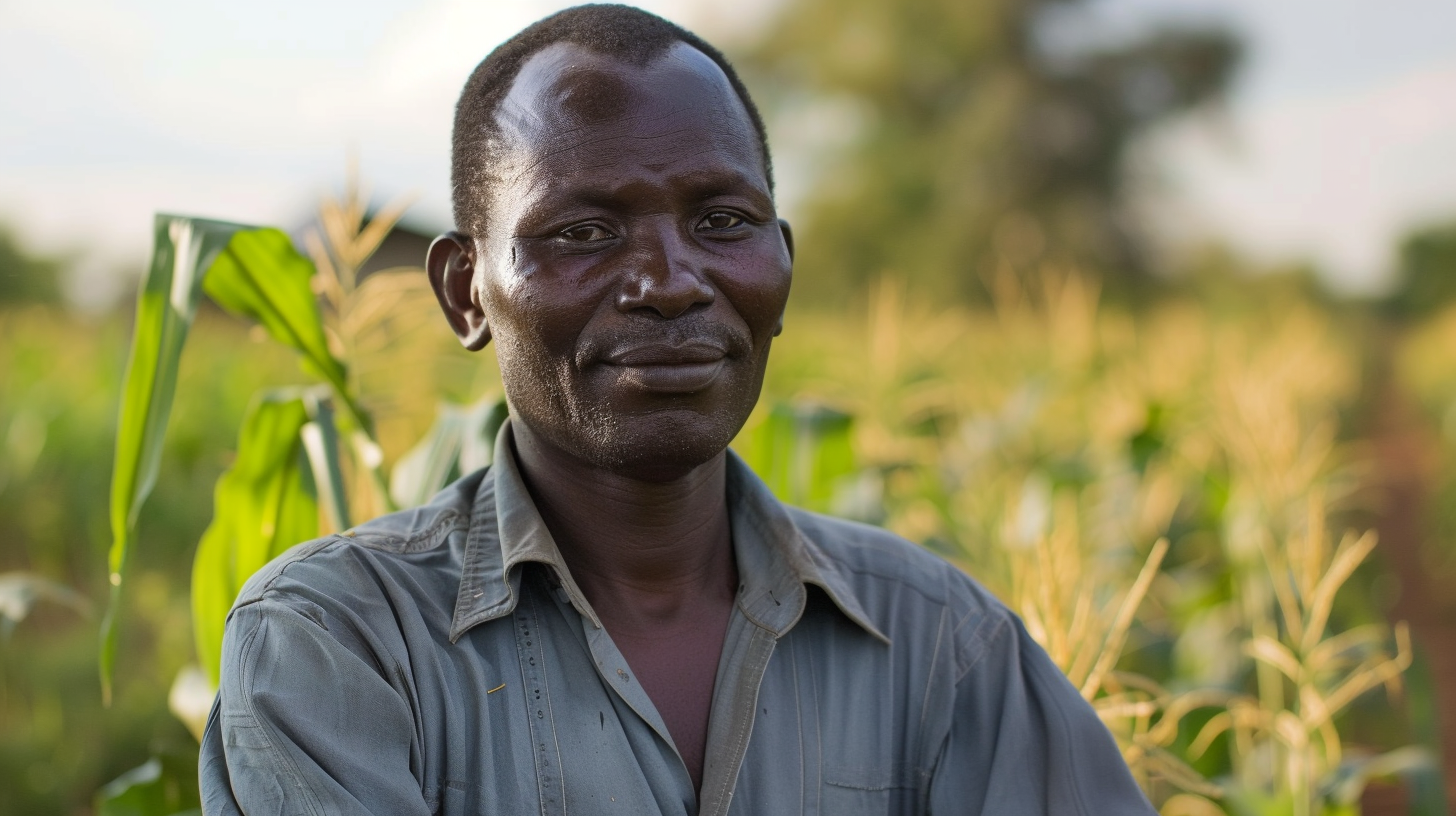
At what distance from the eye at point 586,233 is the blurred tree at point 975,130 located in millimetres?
31330

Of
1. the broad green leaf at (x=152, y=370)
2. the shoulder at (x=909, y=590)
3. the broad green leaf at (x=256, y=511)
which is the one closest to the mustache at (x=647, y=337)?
the shoulder at (x=909, y=590)

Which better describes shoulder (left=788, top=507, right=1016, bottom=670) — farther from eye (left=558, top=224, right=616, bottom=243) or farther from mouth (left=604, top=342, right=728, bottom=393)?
eye (left=558, top=224, right=616, bottom=243)

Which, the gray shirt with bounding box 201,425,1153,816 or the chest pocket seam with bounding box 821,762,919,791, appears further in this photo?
the chest pocket seam with bounding box 821,762,919,791

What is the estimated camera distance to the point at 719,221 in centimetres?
165

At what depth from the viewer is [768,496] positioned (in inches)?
73.5

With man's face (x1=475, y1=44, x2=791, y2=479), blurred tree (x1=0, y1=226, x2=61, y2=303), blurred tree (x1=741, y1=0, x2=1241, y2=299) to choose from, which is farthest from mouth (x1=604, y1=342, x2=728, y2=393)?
blurred tree (x1=741, y1=0, x2=1241, y2=299)

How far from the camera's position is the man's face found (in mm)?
1564

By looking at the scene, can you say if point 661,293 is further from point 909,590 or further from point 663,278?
point 909,590

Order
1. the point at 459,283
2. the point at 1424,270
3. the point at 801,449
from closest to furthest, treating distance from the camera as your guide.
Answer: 1. the point at 459,283
2. the point at 801,449
3. the point at 1424,270

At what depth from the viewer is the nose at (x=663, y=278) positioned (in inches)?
61.0

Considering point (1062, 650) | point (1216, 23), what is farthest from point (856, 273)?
point (1062, 650)

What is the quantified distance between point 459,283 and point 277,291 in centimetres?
45

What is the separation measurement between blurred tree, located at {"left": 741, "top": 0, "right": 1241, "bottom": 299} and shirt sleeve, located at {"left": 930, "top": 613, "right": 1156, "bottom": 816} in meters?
31.1

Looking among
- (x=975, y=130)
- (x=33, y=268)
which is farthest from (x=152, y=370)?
(x=33, y=268)
